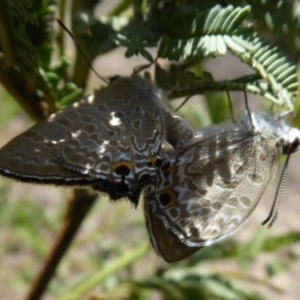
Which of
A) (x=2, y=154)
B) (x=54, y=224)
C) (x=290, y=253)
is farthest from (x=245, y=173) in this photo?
(x=54, y=224)

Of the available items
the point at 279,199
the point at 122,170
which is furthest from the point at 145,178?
the point at 279,199

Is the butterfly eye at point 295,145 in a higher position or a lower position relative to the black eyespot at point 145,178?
lower

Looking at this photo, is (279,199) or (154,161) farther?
(279,199)

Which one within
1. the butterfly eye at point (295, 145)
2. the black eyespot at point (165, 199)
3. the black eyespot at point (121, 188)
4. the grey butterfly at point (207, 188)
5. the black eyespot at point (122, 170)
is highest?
the black eyespot at point (122, 170)

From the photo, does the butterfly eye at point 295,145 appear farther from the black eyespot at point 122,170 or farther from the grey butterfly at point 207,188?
the black eyespot at point 122,170

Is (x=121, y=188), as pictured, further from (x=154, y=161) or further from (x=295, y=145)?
(x=295, y=145)

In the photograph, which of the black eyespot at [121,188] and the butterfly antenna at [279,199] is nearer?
the black eyespot at [121,188]

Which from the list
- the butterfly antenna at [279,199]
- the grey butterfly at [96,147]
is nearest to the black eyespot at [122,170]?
the grey butterfly at [96,147]
